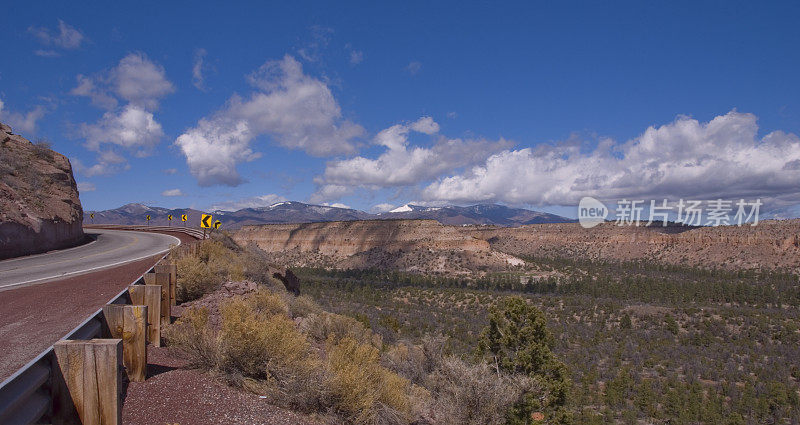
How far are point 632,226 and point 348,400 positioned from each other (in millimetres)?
106685

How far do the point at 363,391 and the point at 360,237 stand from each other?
87.1 m

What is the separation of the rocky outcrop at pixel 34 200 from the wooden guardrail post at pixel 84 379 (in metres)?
16.2

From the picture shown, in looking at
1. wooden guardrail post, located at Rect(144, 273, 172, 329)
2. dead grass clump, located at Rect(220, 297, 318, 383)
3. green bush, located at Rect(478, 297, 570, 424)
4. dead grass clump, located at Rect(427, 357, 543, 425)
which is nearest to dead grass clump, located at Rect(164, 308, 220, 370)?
dead grass clump, located at Rect(220, 297, 318, 383)

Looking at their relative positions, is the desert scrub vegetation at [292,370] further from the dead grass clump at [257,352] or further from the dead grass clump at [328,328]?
the dead grass clump at [328,328]

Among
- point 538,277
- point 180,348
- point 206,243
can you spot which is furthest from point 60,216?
point 538,277

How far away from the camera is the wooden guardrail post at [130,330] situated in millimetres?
4867

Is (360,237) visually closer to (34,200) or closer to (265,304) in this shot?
(34,200)

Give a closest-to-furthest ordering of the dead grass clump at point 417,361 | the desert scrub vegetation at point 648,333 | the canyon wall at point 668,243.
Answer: the dead grass clump at point 417,361 → the desert scrub vegetation at point 648,333 → the canyon wall at point 668,243

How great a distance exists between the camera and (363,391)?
688 cm

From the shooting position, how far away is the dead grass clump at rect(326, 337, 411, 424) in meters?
6.45

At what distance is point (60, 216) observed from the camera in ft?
65.4

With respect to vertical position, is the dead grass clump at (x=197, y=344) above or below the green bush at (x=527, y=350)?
above

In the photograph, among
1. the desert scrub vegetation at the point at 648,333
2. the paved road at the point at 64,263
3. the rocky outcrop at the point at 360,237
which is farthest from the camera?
the rocky outcrop at the point at 360,237

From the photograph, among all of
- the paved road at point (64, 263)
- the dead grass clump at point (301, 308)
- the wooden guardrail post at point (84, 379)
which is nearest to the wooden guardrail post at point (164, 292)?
the wooden guardrail post at point (84, 379)
